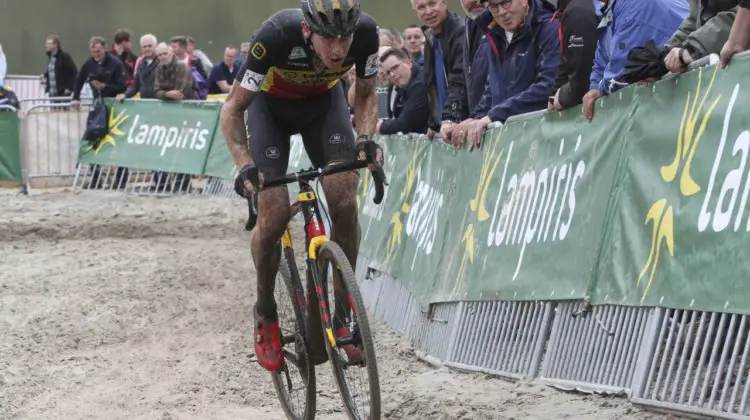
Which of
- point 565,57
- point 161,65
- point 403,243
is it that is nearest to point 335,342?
point 565,57

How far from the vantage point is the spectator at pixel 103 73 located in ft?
61.9

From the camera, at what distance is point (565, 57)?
273 inches

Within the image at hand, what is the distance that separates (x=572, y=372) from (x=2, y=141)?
523 inches

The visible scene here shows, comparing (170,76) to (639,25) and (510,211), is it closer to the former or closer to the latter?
(510,211)

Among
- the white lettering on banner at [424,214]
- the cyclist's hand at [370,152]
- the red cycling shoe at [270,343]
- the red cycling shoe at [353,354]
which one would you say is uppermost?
the cyclist's hand at [370,152]

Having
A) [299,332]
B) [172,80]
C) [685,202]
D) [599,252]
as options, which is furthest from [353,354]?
[172,80]

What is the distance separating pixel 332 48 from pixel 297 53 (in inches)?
15.8

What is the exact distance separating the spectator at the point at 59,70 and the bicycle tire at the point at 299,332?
49.9 feet

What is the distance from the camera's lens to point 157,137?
17.8 metres

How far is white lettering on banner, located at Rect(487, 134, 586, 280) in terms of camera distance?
623 cm

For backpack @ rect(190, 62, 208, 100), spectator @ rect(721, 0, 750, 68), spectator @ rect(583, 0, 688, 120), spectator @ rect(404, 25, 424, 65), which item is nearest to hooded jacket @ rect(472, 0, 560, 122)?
spectator @ rect(583, 0, 688, 120)

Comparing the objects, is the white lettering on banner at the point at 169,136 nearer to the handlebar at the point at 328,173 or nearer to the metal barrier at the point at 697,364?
the handlebar at the point at 328,173

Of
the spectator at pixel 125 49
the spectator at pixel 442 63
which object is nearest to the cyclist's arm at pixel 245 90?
the spectator at pixel 442 63

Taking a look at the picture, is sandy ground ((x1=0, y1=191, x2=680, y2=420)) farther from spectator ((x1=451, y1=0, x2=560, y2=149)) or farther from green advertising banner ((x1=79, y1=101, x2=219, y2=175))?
green advertising banner ((x1=79, y1=101, x2=219, y2=175))
